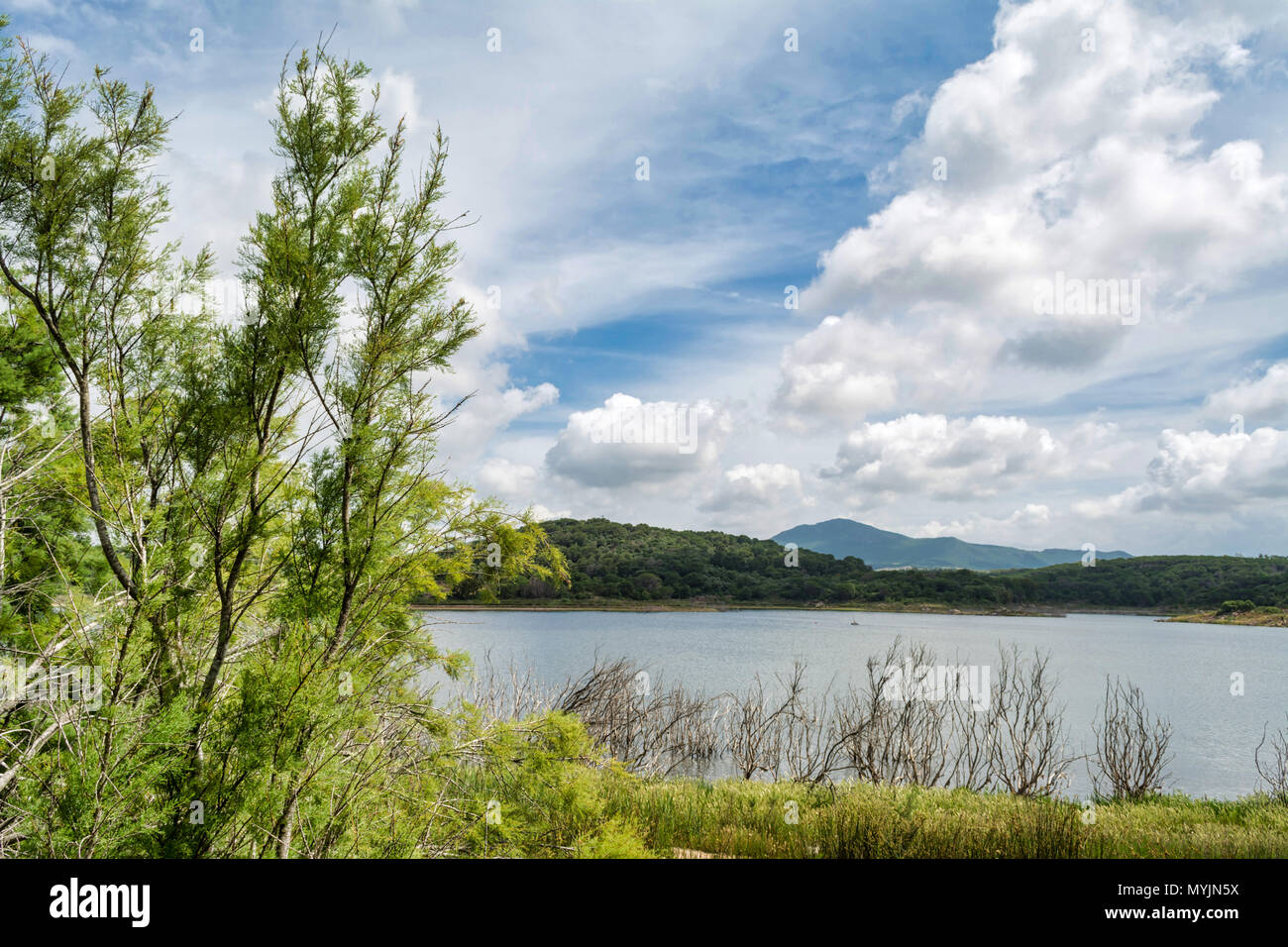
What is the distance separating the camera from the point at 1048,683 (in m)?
25.7

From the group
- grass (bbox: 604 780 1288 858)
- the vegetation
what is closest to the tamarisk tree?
the vegetation

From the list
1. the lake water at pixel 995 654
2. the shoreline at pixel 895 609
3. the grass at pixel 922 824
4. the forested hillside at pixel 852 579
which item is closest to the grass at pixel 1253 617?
the forested hillside at pixel 852 579

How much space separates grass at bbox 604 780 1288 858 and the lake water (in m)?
3.45

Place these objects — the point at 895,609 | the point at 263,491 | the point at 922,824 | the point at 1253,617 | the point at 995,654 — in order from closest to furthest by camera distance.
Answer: the point at 263,491, the point at 922,824, the point at 995,654, the point at 1253,617, the point at 895,609

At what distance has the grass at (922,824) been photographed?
666 cm

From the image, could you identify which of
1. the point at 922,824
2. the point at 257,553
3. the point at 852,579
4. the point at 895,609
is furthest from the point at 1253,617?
the point at 257,553

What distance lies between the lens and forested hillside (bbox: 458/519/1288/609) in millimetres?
56469

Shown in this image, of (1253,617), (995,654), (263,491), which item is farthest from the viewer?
(1253,617)

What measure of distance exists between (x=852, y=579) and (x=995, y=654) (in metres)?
41.9

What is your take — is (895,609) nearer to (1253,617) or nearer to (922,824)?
(1253,617)

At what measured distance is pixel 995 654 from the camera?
36969 mm

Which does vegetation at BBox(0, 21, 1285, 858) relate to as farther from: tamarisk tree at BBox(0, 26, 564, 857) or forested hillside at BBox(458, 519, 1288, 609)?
forested hillside at BBox(458, 519, 1288, 609)

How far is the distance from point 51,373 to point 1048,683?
2891 cm

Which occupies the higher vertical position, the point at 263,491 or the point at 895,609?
the point at 263,491
